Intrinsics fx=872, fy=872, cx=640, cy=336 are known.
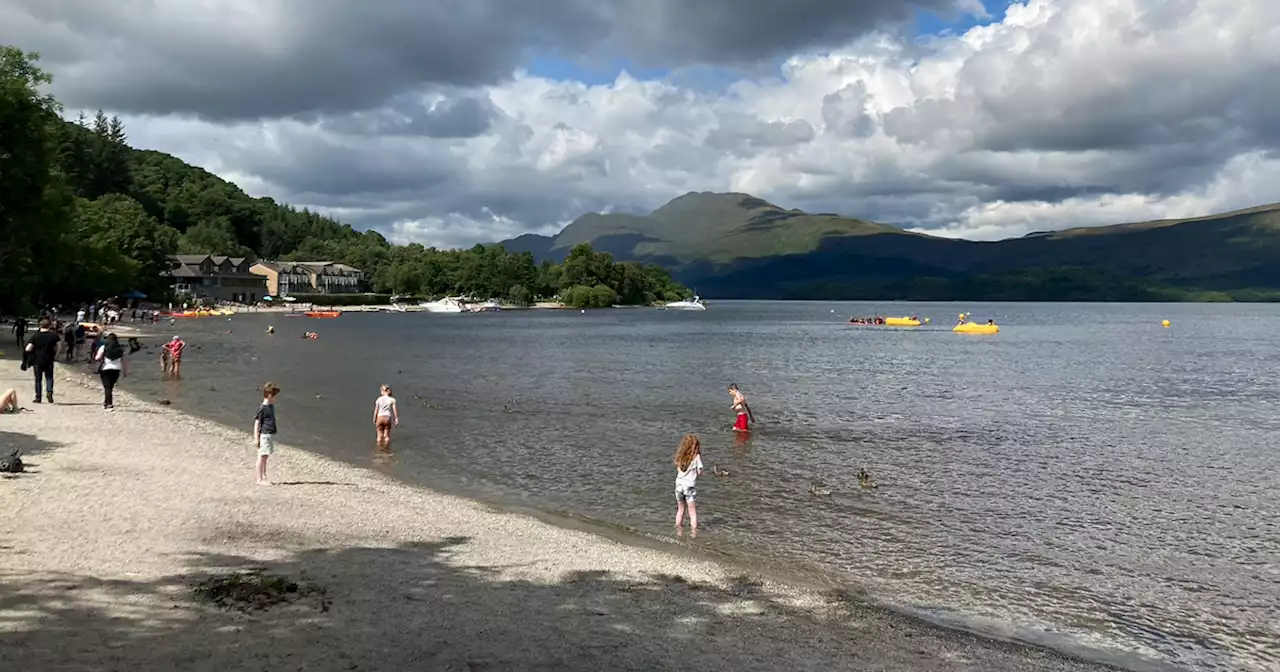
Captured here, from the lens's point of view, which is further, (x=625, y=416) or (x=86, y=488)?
(x=625, y=416)

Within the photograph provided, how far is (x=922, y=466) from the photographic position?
2572 cm

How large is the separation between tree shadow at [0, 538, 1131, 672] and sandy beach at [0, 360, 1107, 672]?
3cm

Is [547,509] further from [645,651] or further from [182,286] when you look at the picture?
[182,286]

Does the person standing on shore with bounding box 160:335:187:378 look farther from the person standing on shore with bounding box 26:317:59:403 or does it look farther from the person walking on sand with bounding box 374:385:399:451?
the person walking on sand with bounding box 374:385:399:451

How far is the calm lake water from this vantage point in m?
14.1

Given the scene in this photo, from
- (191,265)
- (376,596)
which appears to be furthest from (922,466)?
(191,265)

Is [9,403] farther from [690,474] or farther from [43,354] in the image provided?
[690,474]

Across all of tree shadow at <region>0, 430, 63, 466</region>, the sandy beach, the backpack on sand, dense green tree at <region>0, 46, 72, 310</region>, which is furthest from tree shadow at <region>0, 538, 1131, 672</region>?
dense green tree at <region>0, 46, 72, 310</region>

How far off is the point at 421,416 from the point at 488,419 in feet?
9.29

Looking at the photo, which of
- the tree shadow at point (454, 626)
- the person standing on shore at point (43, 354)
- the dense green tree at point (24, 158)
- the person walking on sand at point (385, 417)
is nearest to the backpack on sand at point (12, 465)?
the tree shadow at point (454, 626)

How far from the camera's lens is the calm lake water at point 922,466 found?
1414cm

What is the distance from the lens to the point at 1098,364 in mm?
69938

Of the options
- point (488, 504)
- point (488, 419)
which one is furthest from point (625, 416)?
point (488, 504)

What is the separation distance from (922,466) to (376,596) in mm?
18558
